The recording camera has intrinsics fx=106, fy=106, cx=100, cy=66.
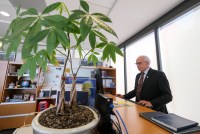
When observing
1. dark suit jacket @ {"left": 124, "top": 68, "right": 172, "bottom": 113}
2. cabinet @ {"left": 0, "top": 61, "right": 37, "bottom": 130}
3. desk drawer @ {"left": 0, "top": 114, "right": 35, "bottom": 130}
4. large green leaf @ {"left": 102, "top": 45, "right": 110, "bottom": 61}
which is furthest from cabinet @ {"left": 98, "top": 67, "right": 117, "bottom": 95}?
large green leaf @ {"left": 102, "top": 45, "right": 110, "bottom": 61}

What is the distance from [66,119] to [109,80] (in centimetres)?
289

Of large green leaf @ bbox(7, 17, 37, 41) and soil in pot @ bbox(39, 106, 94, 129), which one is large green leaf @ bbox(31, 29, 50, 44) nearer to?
large green leaf @ bbox(7, 17, 37, 41)

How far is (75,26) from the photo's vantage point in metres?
0.46

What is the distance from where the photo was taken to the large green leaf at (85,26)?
37 cm

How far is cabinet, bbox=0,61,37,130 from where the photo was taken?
239cm

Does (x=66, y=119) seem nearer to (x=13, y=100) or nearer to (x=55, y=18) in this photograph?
(x=55, y=18)

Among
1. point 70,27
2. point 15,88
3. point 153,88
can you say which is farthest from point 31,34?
point 15,88

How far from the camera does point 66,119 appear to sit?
486mm

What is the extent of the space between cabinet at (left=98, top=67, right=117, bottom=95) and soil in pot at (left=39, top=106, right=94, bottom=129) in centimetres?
268

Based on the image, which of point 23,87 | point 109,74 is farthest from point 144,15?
point 23,87

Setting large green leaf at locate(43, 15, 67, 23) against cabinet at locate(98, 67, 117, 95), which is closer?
large green leaf at locate(43, 15, 67, 23)

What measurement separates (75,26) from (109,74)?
313cm

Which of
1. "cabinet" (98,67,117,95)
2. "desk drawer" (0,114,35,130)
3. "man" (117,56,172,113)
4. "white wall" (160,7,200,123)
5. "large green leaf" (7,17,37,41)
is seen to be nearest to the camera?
"large green leaf" (7,17,37,41)

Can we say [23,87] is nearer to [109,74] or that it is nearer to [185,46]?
[109,74]
